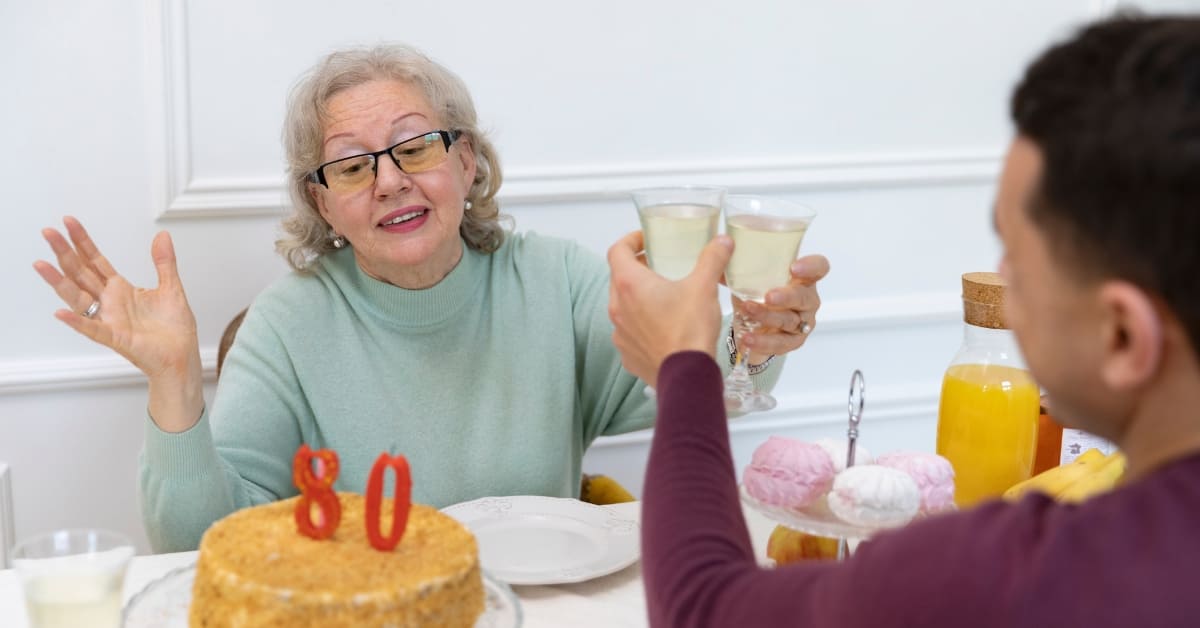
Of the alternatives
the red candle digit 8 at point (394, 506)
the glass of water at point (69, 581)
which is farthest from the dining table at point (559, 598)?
the red candle digit 8 at point (394, 506)

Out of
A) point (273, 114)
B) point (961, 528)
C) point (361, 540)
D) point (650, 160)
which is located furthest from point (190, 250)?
point (961, 528)

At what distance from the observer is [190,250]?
2414 mm

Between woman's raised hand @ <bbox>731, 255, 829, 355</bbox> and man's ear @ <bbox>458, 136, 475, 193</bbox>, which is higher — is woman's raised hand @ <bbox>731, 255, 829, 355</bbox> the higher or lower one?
the lower one

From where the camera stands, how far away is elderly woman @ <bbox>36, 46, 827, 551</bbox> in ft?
6.39

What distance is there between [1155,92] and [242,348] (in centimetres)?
157

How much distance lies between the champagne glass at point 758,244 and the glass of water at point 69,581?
0.71 meters

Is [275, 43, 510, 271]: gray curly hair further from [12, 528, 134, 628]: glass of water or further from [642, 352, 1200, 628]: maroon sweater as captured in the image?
[642, 352, 1200, 628]: maroon sweater

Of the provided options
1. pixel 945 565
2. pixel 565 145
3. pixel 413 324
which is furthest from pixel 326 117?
pixel 945 565

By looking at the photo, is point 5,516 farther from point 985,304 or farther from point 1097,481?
point 1097,481

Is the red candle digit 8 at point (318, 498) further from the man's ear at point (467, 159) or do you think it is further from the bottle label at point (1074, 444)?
the bottle label at point (1074, 444)

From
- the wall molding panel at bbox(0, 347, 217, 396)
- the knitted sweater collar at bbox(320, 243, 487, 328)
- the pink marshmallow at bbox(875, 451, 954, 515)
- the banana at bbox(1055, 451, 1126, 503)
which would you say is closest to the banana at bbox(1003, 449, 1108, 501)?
the banana at bbox(1055, 451, 1126, 503)

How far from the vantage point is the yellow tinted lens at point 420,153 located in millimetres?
1953

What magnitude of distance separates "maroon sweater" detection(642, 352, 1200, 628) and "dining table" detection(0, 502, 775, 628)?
0.39 meters

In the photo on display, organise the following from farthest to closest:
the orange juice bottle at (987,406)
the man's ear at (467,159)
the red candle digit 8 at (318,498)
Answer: the man's ear at (467,159) → the orange juice bottle at (987,406) → the red candle digit 8 at (318,498)
